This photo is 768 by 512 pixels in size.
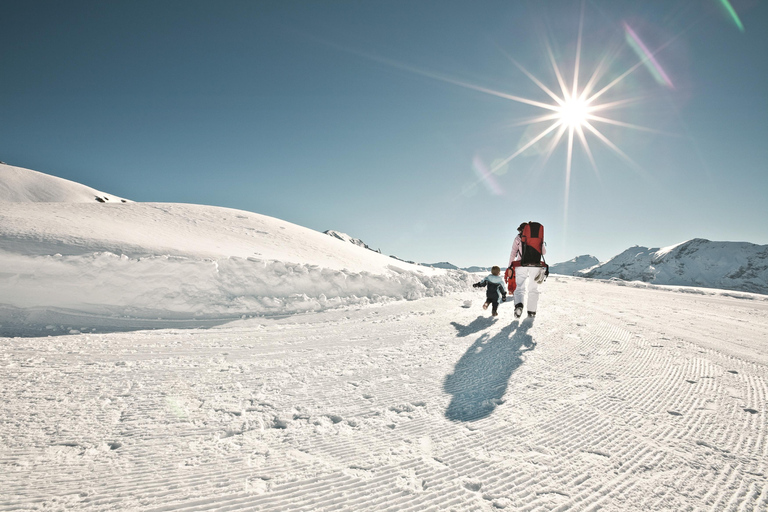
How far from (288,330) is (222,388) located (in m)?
2.58

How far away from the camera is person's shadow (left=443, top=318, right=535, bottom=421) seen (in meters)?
2.85

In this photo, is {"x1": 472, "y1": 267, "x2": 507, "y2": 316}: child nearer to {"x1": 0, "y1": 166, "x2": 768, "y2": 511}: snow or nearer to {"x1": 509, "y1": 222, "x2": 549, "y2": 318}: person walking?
{"x1": 509, "y1": 222, "x2": 549, "y2": 318}: person walking

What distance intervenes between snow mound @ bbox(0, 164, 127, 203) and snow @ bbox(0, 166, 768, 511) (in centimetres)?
6492

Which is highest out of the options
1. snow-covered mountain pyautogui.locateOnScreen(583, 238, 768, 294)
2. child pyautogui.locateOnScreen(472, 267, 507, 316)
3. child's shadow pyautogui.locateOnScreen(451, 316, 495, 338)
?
snow-covered mountain pyautogui.locateOnScreen(583, 238, 768, 294)

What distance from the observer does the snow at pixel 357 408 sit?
1826 mm

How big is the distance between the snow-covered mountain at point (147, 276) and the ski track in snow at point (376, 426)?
200 centimetres

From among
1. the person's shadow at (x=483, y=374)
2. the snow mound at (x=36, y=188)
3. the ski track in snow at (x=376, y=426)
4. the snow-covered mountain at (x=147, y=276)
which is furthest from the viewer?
the snow mound at (x=36, y=188)

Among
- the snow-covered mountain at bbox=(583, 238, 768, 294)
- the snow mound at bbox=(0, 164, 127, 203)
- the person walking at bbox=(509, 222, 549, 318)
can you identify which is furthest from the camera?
the snow-covered mountain at bbox=(583, 238, 768, 294)

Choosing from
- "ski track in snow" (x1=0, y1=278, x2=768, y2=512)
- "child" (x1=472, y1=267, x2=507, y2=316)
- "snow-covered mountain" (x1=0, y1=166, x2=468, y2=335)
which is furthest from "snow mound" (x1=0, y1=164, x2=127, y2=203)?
"child" (x1=472, y1=267, x2=507, y2=316)

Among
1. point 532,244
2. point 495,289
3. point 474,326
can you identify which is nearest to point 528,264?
point 532,244

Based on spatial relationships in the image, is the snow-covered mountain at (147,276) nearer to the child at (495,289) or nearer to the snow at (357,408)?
the snow at (357,408)

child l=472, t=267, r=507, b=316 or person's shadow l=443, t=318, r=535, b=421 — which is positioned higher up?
child l=472, t=267, r=507, b=316

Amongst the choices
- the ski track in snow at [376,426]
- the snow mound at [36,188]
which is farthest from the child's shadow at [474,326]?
the snow mound at [36,188]

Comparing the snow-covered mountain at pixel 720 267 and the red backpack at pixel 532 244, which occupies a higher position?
the snow-covered mountain at pixel 720 267
